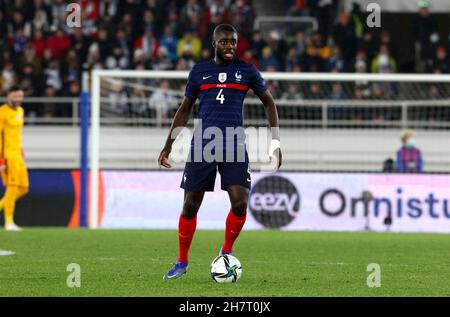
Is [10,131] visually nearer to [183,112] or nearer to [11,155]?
[11,155]

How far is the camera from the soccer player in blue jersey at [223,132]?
383 inches

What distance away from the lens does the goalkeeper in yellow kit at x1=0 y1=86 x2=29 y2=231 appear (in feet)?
58.1

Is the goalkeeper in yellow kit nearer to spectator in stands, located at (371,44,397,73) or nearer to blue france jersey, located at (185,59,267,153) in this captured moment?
blue france jersey, located at (185,59,267,153)

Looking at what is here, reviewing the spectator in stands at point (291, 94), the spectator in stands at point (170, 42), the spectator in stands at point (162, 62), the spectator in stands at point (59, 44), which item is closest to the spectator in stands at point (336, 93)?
the spectator in stands at point (291, 94)

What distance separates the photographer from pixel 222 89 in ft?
32.2

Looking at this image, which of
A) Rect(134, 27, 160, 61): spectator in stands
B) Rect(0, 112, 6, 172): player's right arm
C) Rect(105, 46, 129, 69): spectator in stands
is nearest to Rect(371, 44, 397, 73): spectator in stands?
Rect(134, 27, 160, 61): spectator in stands

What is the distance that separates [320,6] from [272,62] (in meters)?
2.98

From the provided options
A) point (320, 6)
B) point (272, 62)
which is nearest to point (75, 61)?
point (272, 62)

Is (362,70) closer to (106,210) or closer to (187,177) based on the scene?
(106,210)

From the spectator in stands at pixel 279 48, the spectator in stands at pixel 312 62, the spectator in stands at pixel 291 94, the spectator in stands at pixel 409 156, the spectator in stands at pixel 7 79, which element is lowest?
the spectator in stands at pixel 409 156

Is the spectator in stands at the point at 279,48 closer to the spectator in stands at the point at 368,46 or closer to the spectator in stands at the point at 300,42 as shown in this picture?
the spectator in stands at the point at 300,42

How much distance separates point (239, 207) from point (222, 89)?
1.08 metres

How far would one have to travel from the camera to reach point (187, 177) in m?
9.80

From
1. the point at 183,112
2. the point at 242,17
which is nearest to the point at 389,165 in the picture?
the point at 242,17
